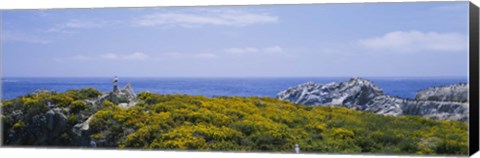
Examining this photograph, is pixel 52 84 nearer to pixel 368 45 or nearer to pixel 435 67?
pixel 368 45

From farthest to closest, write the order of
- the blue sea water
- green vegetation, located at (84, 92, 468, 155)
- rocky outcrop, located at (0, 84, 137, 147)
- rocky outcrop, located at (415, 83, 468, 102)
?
1. rocky outcrop, located at (0, 84, 137, 147)
2. the blue sea water
3. green vegetation, located at (84, 92, 468, 155)
4. rocky outcrop, located at (415, 83, 468, 102)

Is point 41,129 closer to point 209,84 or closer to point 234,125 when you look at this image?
point 209,84

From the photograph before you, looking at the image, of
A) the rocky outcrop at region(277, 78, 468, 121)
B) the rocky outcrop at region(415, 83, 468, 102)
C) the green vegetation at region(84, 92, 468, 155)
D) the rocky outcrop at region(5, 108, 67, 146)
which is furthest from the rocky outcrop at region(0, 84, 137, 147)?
the rocky outcrop at region(415, 83, 468, 102)

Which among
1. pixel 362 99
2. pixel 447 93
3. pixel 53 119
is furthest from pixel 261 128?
pixel 53 119

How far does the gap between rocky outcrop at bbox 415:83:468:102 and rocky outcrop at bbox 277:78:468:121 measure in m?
0.01

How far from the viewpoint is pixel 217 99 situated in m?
13.6

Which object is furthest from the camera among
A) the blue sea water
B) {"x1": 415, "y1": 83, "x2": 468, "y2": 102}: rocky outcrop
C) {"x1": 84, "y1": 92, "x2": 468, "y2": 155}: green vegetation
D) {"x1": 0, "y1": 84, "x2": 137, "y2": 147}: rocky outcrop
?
{"x1": 0, "y1": 84, "x2": 137, "y2": 147}: rocky outcrop

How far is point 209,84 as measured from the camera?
13.6 metres

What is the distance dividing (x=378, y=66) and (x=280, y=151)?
1.82 m

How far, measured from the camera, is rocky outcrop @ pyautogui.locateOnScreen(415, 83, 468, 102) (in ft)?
40.2

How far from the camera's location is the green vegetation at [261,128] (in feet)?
41.3

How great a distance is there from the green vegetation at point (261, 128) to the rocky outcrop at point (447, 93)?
31cm

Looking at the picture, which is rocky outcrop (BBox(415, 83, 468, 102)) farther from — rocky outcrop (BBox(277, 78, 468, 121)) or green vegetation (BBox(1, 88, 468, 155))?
green vegetation (BBox(1, 88, 468, 155))

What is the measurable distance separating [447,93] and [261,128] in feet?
8.71
